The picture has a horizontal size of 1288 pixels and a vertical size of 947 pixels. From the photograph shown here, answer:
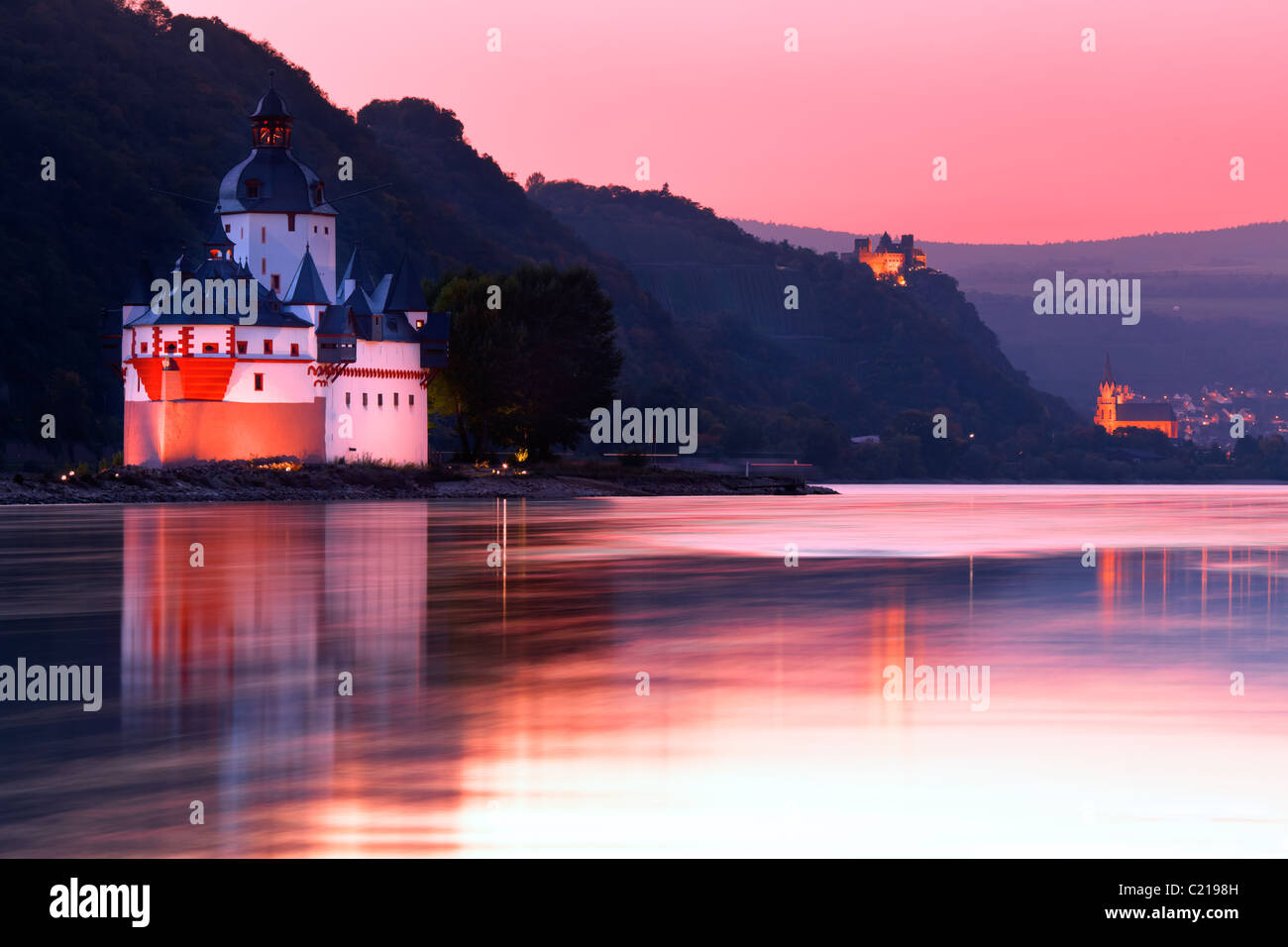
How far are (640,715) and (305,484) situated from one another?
94265 mm

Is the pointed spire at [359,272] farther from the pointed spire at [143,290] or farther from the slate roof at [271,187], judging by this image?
the pointed spire at [143,290]

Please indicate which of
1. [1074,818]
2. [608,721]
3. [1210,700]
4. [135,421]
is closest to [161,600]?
[608,721]

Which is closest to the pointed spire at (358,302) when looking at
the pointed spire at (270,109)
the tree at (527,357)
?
the tree at (527,357)

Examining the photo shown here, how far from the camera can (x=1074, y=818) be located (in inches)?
440

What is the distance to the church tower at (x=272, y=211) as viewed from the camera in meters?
121

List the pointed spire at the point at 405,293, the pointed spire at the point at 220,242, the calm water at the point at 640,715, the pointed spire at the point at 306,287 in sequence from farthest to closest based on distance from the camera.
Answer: the pointed spire at the point at 405,293, the pointed spire at the point at 220,242, the pointed spire at the point at 306,287, the calm water at the point at 640,715

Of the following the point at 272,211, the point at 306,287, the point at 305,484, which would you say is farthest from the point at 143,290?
the point at 305,484

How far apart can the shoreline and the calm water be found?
6276cm

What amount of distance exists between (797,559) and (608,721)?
27775 mm

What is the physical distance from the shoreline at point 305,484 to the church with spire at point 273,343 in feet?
11.6

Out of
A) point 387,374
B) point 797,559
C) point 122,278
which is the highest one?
point 122,278

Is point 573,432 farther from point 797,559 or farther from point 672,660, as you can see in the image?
point 672,660

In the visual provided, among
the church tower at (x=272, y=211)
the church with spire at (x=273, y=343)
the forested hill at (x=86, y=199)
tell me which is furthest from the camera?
the forested hill at (x=86, y=199)

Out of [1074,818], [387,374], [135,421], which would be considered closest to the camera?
[1074,818]
